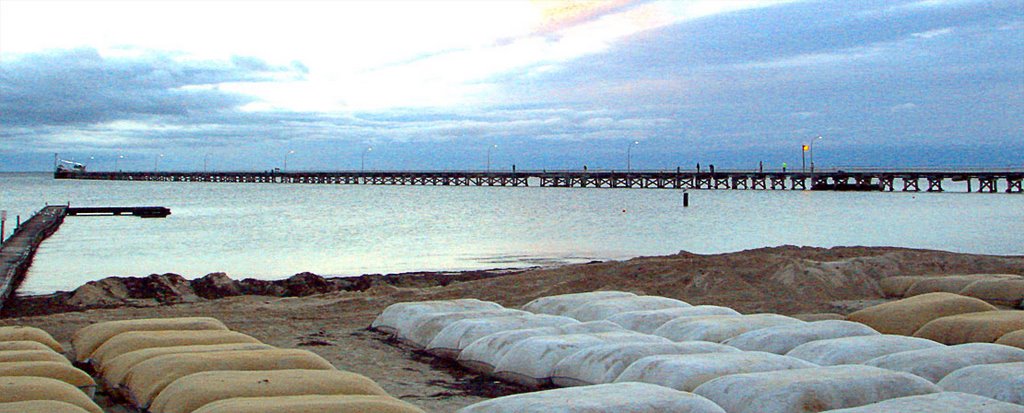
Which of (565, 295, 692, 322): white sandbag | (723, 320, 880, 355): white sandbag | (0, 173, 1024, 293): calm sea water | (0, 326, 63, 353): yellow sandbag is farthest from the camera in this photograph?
(0, 173, 1024, 293): calm sea water

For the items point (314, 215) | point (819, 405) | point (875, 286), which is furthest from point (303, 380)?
point (314, 215)

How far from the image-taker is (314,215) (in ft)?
175

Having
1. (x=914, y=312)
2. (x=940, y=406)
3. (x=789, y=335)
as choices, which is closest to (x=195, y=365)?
(x=940, y=406)

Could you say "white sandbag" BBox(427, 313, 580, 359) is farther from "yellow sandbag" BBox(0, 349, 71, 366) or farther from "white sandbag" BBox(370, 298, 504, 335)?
"yellow sandbag" BBox(0, 349, 71, 366)

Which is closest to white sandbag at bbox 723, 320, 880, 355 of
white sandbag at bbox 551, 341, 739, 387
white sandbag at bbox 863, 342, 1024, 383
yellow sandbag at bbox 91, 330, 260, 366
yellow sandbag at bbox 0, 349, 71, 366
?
white sandbag at bbox 551, 341, 739, 387

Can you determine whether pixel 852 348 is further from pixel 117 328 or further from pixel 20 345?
pixel 20 345

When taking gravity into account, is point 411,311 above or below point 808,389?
below

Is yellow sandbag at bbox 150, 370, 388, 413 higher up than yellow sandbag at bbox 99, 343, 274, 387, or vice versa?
yellow sandbag at bbox 150, 370, 388, 413

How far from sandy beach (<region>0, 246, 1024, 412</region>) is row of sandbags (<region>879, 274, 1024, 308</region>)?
48 centimetres

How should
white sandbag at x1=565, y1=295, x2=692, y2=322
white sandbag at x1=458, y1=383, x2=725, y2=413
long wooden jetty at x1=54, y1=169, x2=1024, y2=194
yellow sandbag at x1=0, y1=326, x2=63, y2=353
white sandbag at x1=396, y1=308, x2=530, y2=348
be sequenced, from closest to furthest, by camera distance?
white sandbag at x1=458, y1=383, x2=725, y2=413, yellow sandbag at x1=0, y1=326, x2=63, y2=353, white sandbag at x1=396, y1=308, x2=530, y2=348, white sandbag at x1=565, y1=295, x2=692, y2=322, long wooden jetty at x1=54, y1=169, x2=1024, y2=194

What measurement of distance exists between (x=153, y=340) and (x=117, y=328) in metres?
1.29

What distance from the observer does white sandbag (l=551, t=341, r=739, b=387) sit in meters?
7.89

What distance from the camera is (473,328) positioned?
1007cm

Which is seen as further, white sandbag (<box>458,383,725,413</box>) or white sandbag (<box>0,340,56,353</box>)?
white sandbag (<box>0,340,56,353</box>)
